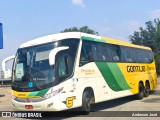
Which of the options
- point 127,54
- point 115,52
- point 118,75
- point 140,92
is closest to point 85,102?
point 118,75

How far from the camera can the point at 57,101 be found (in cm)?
1314

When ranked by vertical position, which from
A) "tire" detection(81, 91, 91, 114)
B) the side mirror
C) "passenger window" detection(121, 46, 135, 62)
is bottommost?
"tire" detection(81, 91, 91, 114)

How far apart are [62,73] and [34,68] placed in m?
1.06

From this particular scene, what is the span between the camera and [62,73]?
44.7 ft

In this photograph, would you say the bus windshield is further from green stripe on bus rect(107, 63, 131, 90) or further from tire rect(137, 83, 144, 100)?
tire rect(137, 83, 144, 100)

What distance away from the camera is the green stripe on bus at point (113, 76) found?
54.5 feet

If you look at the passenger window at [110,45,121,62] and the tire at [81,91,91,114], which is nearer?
the tire at [81,91,91,114]

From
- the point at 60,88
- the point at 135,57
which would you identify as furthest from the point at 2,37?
the point at 60,88

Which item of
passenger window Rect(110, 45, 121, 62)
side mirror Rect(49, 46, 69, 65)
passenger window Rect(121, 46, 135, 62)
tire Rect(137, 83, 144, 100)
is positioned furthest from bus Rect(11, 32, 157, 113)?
tire Rect(137, 83, 144, 100)

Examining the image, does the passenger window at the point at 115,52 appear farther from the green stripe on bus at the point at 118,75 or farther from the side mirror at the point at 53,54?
the side mirror at the point at 53,54

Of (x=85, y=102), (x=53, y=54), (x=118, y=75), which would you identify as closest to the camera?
(x=53, y=54)

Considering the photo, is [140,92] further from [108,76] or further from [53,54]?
[53,54]

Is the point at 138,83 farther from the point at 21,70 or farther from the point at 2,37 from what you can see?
the point at 2,37

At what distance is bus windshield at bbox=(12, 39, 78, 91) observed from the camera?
13320mm
